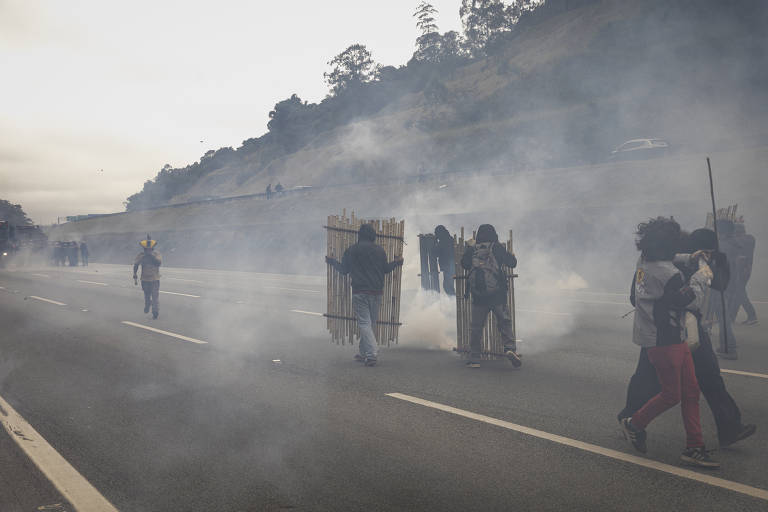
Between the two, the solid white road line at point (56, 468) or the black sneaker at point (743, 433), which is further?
the black sneaker at point (743, 433)

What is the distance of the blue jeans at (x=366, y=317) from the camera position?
7832 mm

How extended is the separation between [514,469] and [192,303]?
12.8 meters

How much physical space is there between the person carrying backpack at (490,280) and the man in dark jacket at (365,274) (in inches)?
45.9

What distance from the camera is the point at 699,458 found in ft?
13.9

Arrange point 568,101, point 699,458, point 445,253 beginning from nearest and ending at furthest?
1. point 699,458
2. point 445,253
3. point 568,101

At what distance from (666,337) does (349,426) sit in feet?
8.70

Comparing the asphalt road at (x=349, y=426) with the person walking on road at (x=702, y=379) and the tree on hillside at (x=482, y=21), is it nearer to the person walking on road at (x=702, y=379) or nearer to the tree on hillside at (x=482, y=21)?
the person walking on road at (x=702, y=379)

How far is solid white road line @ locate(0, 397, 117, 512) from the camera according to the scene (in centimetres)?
384

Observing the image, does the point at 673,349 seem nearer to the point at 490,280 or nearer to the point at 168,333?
the point at 490,280

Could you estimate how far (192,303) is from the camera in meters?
15.7

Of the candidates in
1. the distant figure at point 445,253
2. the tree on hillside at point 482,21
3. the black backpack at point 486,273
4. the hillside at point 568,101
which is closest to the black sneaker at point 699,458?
the black backpack at point 486,273

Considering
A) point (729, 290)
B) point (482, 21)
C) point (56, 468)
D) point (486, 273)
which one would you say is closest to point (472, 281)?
point (486, 273)

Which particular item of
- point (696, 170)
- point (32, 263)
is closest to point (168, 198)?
point (32, 263)

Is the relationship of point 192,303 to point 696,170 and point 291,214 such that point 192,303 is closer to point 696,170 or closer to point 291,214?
point 696,170
